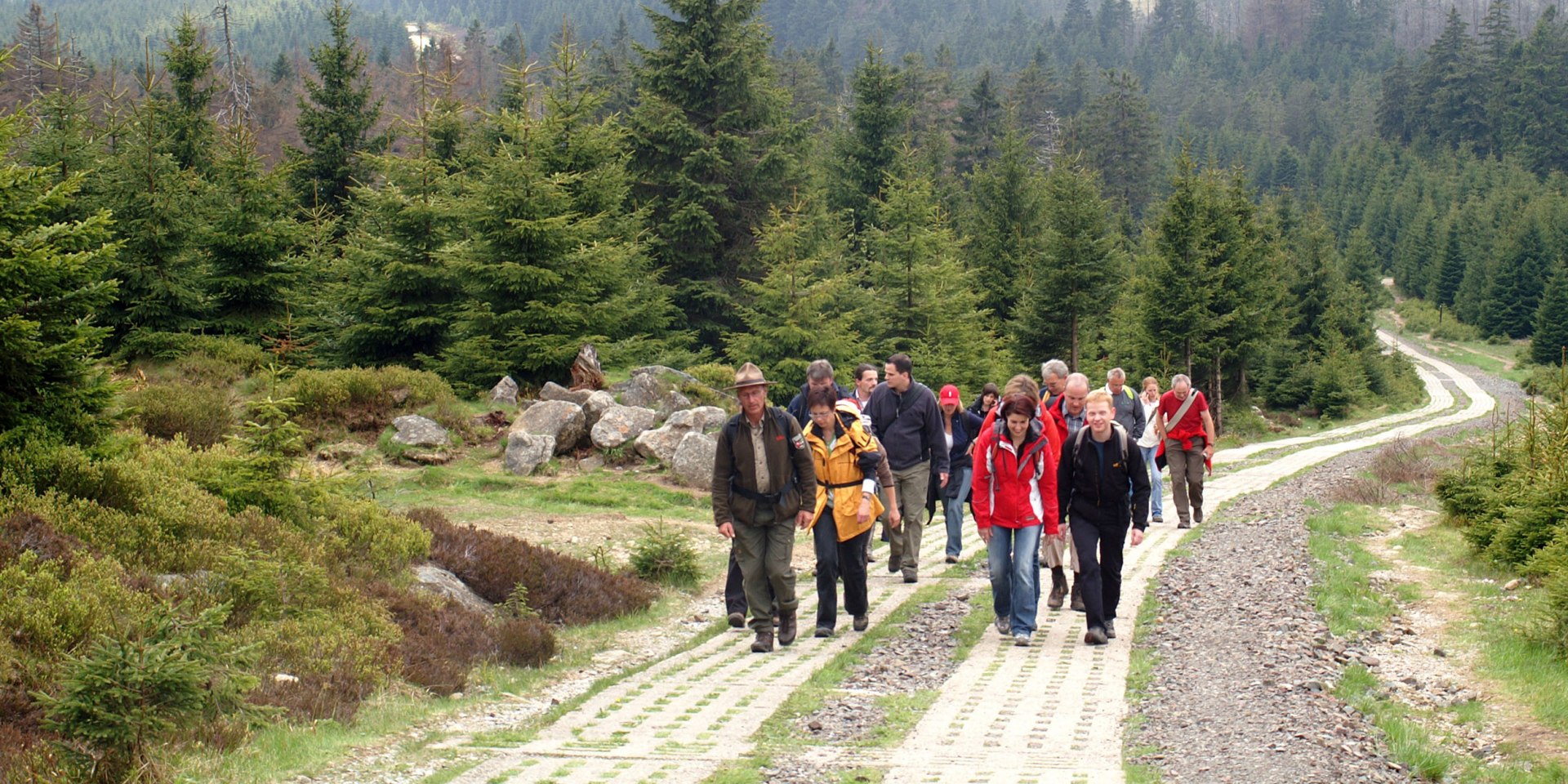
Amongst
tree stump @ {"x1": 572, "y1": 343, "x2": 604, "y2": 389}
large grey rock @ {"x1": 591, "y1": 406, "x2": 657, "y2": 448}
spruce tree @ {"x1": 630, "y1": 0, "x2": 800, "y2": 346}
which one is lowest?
large grey rock @ {"x1": 591, "y1": 406, "x2": 657, "y2": 448}

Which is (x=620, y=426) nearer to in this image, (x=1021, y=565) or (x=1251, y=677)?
(x=1021, y=565)

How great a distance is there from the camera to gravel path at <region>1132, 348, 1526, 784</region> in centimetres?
594

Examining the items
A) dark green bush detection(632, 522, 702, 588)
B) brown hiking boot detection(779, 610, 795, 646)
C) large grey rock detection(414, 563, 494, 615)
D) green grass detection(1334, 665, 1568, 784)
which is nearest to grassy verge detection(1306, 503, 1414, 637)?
green grass detection(1334, 665, 1568, 784)

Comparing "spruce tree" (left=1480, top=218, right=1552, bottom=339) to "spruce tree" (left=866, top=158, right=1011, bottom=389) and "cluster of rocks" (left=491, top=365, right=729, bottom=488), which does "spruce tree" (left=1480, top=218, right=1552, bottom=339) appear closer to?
"spruce tree" (left=866, top=158, right=1011, bottom=389)

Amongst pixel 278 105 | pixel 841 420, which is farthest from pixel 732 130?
pixel 278 105

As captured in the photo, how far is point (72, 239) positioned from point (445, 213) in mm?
13104

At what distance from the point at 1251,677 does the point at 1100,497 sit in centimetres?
182

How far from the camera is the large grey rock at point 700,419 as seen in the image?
1842cm

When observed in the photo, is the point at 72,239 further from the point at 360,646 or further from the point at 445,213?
the point at 445,213

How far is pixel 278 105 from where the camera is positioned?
7744 centimetres

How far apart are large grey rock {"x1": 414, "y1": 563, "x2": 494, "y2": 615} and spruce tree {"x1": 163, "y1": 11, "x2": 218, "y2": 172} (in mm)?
25385

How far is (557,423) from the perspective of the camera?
17844 mm

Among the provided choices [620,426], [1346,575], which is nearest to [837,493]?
[1346,575]

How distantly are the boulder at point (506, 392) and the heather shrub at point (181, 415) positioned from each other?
16.6 feet
